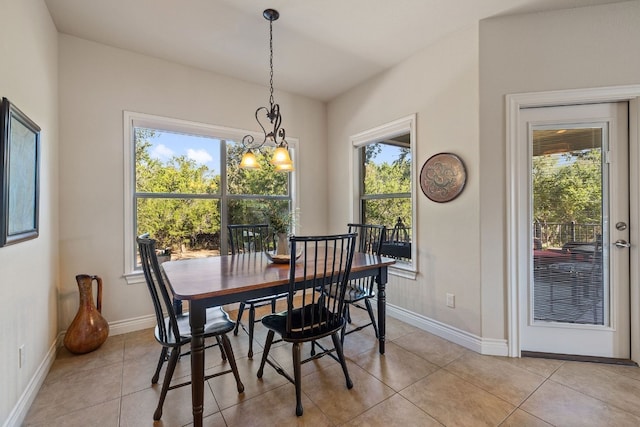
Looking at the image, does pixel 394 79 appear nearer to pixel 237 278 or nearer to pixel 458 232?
pixel 458 232

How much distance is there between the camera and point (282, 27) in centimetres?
252

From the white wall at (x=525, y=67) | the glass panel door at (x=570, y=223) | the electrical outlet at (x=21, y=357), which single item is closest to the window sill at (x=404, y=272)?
the white wall at (x=525, y=67)

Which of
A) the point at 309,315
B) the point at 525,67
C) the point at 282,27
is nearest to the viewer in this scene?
the point at 309,315

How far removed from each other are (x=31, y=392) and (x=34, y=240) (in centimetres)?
96

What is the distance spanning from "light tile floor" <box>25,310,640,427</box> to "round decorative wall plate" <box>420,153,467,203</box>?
137 centimetres

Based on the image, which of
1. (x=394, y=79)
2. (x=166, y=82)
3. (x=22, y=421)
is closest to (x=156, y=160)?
(x=166, y=82)

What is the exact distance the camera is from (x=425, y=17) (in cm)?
240

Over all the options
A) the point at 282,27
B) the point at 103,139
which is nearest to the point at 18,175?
the point at 103,139

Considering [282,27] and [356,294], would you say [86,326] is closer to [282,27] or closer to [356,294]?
[356,294]

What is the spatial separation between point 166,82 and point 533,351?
168 inches

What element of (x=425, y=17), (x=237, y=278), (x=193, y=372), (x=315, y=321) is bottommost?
(x=193, y=372)

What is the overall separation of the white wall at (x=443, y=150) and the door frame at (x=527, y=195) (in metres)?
0.24

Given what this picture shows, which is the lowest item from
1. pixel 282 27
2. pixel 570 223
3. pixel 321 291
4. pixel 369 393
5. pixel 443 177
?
pixel 369 393

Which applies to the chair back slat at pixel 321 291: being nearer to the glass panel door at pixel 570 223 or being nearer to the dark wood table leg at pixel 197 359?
the dark wood table leg at pixel 197 359
